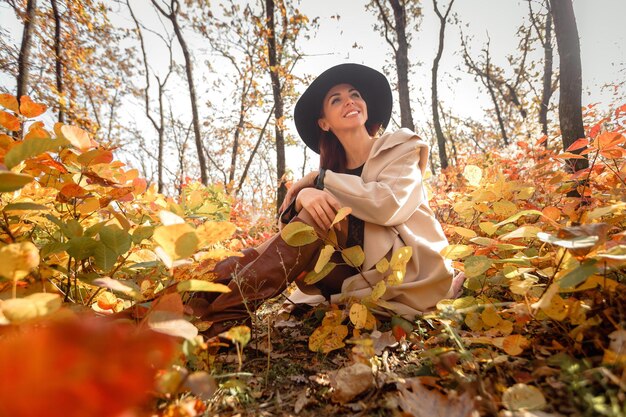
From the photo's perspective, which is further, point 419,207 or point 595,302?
point 419,207

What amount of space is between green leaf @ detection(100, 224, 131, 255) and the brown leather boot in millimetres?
363

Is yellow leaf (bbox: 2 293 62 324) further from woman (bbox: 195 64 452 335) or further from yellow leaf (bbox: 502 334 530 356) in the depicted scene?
yellow leaf (bbox: 502 334 530 356)

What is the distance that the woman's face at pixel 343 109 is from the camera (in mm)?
2115

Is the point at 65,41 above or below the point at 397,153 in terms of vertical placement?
above

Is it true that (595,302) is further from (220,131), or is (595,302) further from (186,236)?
(220,131)

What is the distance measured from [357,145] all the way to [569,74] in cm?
151

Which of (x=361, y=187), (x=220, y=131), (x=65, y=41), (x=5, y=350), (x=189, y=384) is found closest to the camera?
(x=5, y=350)

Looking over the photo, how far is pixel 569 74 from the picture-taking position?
7.07ft

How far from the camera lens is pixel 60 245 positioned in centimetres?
91

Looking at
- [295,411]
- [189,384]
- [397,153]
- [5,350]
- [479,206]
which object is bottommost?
[295,411]

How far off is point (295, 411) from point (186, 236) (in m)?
0.54

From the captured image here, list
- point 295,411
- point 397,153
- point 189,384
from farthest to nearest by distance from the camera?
point 397,153
point 295,411
point 189,384

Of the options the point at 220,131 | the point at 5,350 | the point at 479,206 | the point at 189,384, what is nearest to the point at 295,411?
the point at 189,384

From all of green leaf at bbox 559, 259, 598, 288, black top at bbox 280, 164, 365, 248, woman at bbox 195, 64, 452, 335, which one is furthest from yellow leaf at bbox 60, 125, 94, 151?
green leaf at bbox 559, 259, 598, 288
